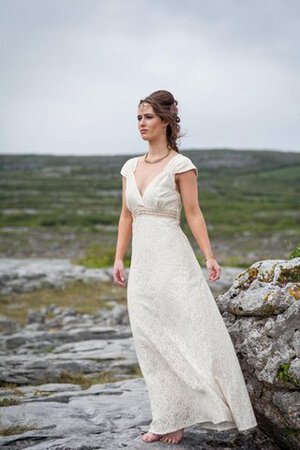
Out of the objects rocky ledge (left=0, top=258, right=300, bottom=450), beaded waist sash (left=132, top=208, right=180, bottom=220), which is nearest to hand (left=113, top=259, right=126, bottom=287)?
beaded waist sash (left=132, top=208, right=180, bottom=220)

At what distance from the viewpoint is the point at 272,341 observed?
20.9 ft

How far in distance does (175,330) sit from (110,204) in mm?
80609

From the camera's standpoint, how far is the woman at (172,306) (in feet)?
20.1

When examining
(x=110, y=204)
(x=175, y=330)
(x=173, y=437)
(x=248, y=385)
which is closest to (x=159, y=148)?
(x=175, y=330)

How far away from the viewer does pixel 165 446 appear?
247 inches

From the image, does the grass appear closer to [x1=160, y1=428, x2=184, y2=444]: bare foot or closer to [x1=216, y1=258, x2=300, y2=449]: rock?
[x1=216, y1=258, x2=300, y2=449]: rock

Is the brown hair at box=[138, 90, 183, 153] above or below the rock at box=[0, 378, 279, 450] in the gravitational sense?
above

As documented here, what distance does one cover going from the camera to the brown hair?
21.7 ft

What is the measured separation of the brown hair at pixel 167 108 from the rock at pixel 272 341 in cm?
157

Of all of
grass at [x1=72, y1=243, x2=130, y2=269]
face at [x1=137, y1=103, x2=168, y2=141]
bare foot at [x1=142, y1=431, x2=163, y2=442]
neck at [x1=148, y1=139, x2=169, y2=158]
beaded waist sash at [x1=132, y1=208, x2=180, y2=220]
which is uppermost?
face at [x1=137, y1=103, x2=168, y2=141]

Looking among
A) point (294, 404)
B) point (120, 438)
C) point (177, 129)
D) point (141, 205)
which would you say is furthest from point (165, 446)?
point (177, 129)

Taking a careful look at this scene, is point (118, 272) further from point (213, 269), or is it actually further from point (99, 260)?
point (99, 260)

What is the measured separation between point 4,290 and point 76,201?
222 ft

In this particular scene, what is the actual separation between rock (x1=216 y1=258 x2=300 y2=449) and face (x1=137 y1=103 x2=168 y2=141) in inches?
65.5
